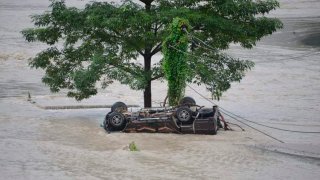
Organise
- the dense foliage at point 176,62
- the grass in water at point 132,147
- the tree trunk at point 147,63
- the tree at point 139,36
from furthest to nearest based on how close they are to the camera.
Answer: the tree trunk at point 147,63 → the tree at point 139,36 → the dense foliage at point 176,62 → the grass in water at point 132,147

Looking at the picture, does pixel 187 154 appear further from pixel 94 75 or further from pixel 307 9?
pixel 307 9

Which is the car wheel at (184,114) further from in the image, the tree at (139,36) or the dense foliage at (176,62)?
the tree at (139,36)

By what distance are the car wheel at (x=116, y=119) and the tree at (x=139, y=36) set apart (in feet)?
5.32

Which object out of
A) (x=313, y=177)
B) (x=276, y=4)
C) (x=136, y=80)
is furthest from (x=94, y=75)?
(x=313, y=177)

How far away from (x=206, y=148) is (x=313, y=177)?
448cm

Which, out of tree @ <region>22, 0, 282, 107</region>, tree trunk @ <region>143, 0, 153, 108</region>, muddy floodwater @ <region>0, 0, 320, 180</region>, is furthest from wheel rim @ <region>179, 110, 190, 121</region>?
tree trunk @ <region>143, 0, 153, 108</region>

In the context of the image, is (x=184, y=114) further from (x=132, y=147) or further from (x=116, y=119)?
(x=132, y=147)

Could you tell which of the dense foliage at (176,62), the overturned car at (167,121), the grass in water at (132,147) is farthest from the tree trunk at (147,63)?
the grass in water at (132,147)

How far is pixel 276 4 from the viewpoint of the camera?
26.0 metres

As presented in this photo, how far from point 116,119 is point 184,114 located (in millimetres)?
2629

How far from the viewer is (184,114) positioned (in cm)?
2356

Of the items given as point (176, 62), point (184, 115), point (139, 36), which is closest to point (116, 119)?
point (184, 115)

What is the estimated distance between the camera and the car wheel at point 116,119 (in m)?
23.7

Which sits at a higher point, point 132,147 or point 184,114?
point 184,114
